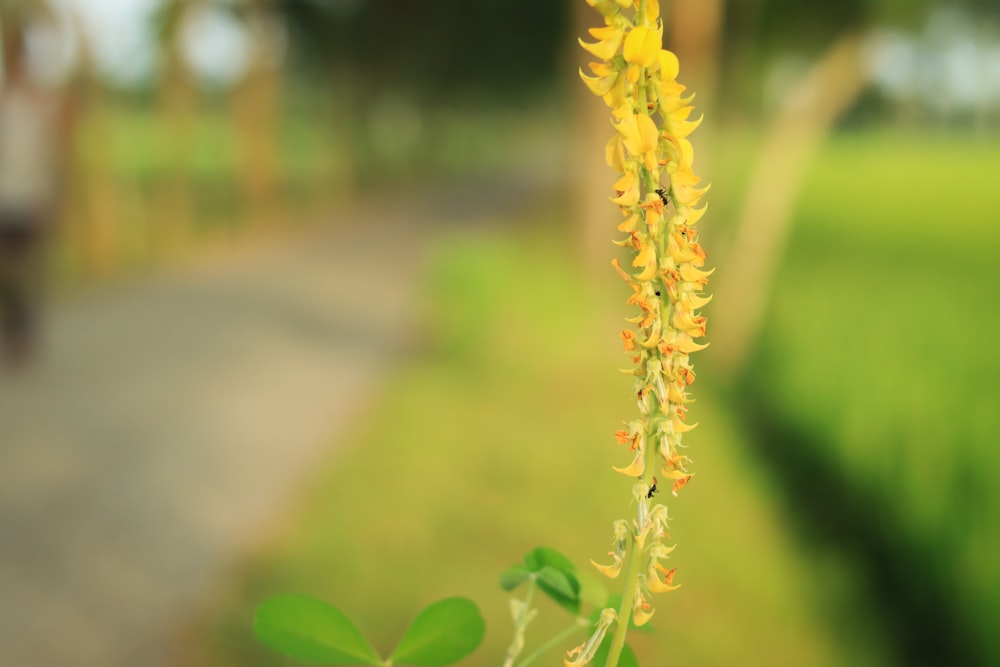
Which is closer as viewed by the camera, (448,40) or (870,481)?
(870,481)

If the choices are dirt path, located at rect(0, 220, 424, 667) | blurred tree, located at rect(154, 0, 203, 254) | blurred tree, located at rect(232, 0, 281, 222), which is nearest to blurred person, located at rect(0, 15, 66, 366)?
dirt path, located at rect(0, 220, 424, 667)

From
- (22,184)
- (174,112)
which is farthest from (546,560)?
(174,112)

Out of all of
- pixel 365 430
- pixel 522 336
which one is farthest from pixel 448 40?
pixel 365 430

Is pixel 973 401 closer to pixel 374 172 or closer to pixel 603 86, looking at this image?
pixel 603 86

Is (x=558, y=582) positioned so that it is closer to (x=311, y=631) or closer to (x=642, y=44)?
(x=311, y=631)

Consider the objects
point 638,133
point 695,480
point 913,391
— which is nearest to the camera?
point 638,133

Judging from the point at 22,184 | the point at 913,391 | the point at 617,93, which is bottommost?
the point at 913,391
